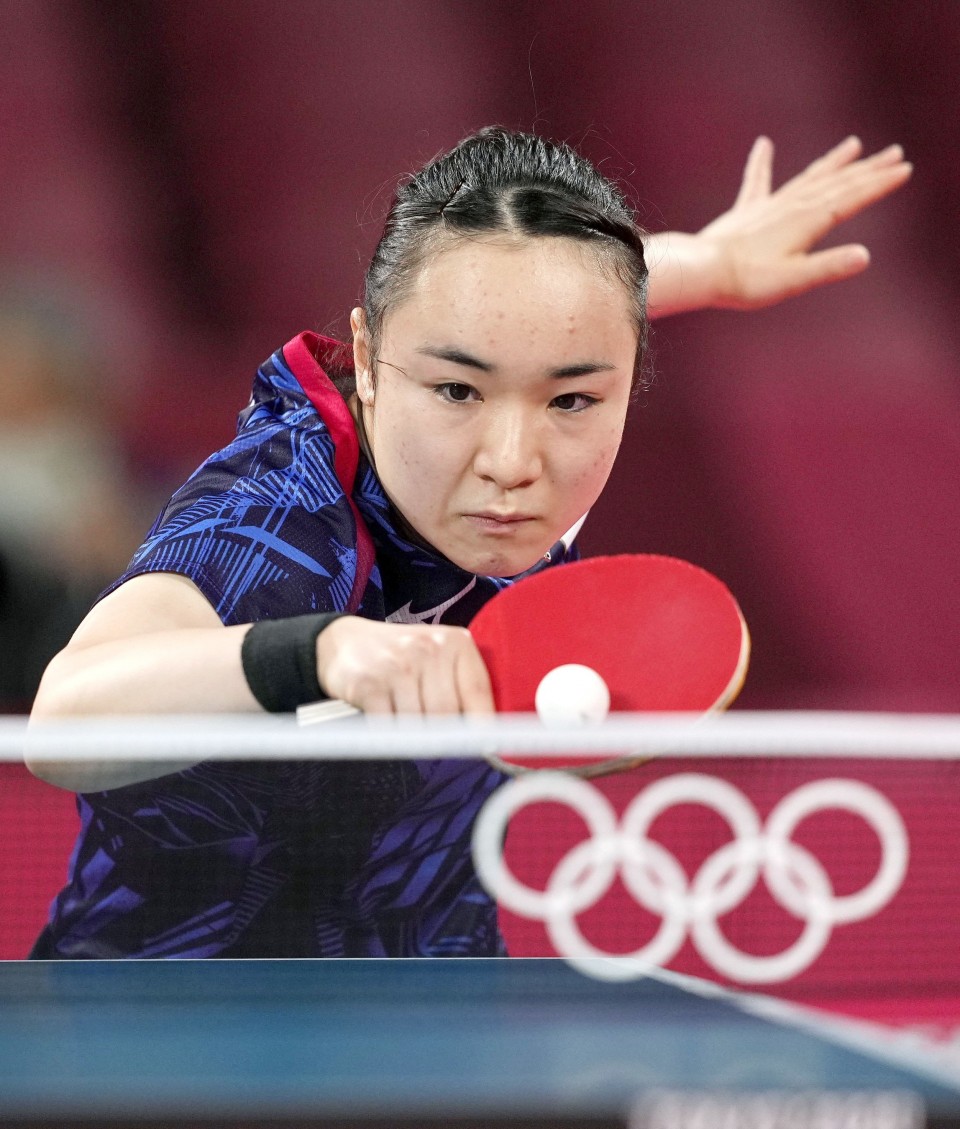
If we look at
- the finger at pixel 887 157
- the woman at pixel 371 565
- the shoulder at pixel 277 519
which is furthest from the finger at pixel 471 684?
the finger at pixel 887 157

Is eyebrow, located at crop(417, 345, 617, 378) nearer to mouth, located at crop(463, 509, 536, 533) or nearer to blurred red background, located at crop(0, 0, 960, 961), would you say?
mouth, located at crop(463, 509, 536, 533)

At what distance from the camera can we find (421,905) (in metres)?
2.00

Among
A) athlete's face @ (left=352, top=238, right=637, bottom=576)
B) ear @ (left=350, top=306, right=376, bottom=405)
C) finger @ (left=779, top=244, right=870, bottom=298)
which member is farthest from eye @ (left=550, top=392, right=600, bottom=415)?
finger @ (left=779, top=244, right=870, bottom=298)

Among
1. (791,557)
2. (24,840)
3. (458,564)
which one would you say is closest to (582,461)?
(458,564)

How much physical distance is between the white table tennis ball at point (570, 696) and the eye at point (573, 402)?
0.34 m

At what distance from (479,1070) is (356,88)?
11.2 ft

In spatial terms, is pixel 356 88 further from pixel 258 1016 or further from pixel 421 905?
pixel 258 1016

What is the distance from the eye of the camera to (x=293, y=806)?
1.76 meters

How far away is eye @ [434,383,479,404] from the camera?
64.9 inches

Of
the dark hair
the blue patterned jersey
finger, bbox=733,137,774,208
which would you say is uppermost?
finger, bbox=733,137,774,208

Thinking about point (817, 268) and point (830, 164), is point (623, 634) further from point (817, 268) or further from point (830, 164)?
point (830, 164)

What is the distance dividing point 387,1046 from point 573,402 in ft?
2.47

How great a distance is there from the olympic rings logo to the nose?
16.4 inches

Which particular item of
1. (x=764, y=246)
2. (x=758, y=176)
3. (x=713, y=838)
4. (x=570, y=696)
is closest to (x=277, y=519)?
(x=570, y=696)
